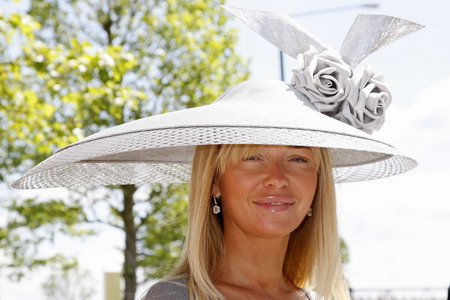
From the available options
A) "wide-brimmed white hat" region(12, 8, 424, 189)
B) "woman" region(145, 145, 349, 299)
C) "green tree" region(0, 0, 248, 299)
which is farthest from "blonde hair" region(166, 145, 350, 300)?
"green tree" region(0, 0, 248, 299)

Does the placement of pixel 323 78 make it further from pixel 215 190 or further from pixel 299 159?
pixel 215 190

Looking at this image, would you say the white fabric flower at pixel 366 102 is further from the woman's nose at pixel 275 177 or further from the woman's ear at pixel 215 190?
the woman's ear at pixel 215 190

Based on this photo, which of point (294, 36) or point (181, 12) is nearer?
point (294, 36)

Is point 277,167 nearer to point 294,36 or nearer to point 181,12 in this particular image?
point 294,36

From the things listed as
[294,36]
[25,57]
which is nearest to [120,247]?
[25,57]

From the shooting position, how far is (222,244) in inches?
117

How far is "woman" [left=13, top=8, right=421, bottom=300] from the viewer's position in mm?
2465

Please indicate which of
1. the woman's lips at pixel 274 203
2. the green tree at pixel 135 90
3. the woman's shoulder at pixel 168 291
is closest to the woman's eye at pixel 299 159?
the woman's lips at pixel 274 203

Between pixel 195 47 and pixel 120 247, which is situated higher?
pixel 195 47

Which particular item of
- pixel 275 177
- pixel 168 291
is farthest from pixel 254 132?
pixel 168 291

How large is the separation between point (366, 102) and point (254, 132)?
0.71 metres

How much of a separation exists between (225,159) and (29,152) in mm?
13271

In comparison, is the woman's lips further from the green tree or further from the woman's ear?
the green tree

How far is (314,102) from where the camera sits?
288cm
